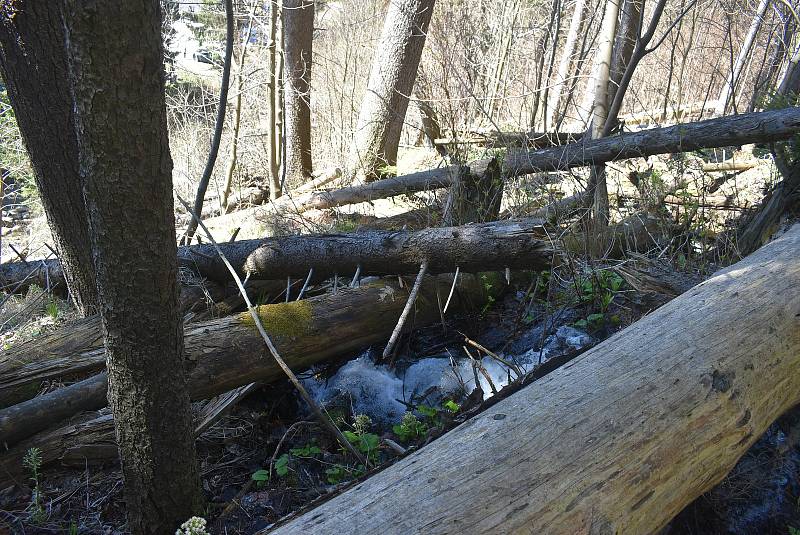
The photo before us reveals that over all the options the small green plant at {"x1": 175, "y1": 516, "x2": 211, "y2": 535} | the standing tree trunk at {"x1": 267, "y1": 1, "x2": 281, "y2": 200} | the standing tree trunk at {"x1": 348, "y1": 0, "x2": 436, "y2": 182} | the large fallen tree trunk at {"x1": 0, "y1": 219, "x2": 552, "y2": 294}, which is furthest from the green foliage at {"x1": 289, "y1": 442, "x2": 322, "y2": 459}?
the standing tree trunk at {"x1": 267, "y1": 1, "x2": 281, "y2": 200}

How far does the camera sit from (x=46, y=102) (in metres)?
3.27

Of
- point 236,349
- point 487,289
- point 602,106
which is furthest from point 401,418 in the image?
point 602,106

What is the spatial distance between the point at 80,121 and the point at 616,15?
20.5 feet

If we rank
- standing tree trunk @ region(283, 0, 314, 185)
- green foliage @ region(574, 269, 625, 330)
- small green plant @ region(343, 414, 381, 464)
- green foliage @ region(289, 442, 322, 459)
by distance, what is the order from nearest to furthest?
small green plant @ region(343, 414, 381, 464) < green foliage @ region(289, 442, 322, 459) < green foliage @ region(574, 269, 625, 330) < standing tree trunk @ region(283, 0, 314, 185)

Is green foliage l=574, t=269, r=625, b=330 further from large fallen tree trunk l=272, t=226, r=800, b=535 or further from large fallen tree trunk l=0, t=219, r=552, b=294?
large fallen tree trunk l=272, t=226, r=800, b=535

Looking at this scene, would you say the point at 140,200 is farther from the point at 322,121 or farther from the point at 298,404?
the point at 322,121

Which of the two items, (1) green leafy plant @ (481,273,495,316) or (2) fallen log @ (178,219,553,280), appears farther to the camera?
(1) green leafy plant @ (481,273,495,316)

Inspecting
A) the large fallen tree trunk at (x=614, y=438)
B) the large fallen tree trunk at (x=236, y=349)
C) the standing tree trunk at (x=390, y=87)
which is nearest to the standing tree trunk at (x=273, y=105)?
the standing tree trunk at (x=390, y=87)

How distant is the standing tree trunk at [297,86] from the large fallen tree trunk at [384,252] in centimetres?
408

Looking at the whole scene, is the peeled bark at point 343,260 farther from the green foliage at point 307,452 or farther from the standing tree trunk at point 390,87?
the standing tree trunk at point 390,87

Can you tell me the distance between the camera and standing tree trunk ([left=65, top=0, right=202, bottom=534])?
1.62m

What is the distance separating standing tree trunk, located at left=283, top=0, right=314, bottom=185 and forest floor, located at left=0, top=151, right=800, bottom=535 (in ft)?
13.1

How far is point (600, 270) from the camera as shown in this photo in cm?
403

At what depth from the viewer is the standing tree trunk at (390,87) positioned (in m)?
7.62
